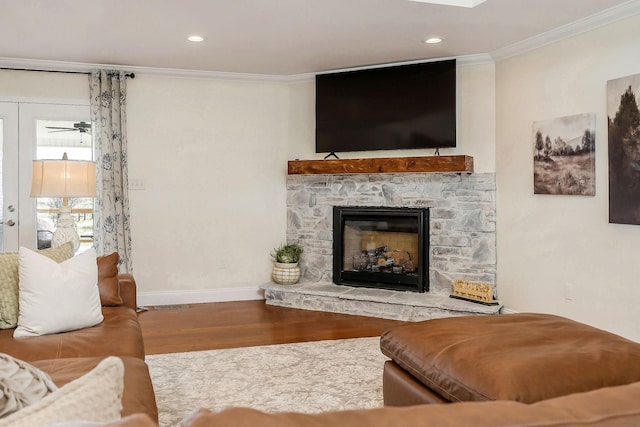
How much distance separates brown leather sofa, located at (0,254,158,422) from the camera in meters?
1.79

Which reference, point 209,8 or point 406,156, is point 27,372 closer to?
point 209,8

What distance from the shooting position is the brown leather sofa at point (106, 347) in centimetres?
179

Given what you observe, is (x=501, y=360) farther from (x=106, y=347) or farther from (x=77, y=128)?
(x=77, y=128)

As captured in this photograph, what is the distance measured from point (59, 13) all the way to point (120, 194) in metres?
1.95

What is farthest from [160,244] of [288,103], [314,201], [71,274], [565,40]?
[565,40]

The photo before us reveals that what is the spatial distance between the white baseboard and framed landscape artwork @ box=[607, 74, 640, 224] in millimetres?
3592

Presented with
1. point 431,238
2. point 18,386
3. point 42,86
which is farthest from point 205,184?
point 18,386

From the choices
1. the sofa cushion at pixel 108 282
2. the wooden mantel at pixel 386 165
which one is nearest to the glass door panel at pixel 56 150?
the wooden mantel at pixel 386 165

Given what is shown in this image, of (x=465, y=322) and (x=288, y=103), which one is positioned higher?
(x=288, y=103)

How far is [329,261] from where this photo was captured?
5.69m

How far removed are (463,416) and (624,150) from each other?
11.7 ft

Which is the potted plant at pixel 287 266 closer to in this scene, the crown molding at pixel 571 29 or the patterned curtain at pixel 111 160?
the patterned curtain at pixel 111 160

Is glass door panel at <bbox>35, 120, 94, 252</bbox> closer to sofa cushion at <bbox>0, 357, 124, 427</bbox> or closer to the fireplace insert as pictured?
the fireplace insert

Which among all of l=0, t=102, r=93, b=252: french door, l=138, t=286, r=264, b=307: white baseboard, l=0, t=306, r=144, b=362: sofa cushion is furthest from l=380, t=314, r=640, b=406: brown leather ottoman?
l=0, t=102, r=93, b=252: french door
